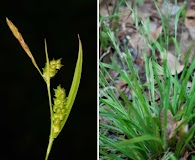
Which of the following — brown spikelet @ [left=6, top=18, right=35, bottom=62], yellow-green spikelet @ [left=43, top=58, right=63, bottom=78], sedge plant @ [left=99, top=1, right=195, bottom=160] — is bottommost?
sedge plant @ [left=99, top=1, right=195, bottom=160]

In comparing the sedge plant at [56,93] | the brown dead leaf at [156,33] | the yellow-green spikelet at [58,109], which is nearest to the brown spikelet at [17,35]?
the sedge plant at [56,93]

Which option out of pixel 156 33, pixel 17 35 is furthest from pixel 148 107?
pixel 17 35

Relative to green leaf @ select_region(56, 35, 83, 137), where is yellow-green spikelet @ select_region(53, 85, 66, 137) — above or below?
below

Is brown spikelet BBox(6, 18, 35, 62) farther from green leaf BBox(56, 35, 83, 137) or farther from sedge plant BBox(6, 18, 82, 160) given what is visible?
green leaf BBox(56, 35, 83, 137)

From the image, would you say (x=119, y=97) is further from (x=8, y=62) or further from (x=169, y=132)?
(x=8, y=62)

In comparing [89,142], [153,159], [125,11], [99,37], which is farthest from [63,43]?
[153,159]

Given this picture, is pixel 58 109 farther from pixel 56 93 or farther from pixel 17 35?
pixel 17 35

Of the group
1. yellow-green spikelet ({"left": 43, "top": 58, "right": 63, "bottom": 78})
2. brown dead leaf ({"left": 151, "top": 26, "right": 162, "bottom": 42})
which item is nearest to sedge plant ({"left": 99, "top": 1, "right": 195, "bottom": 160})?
brown dead leaf ({"left": 151, "top": 26, "right": 162, "bottom": 42})
